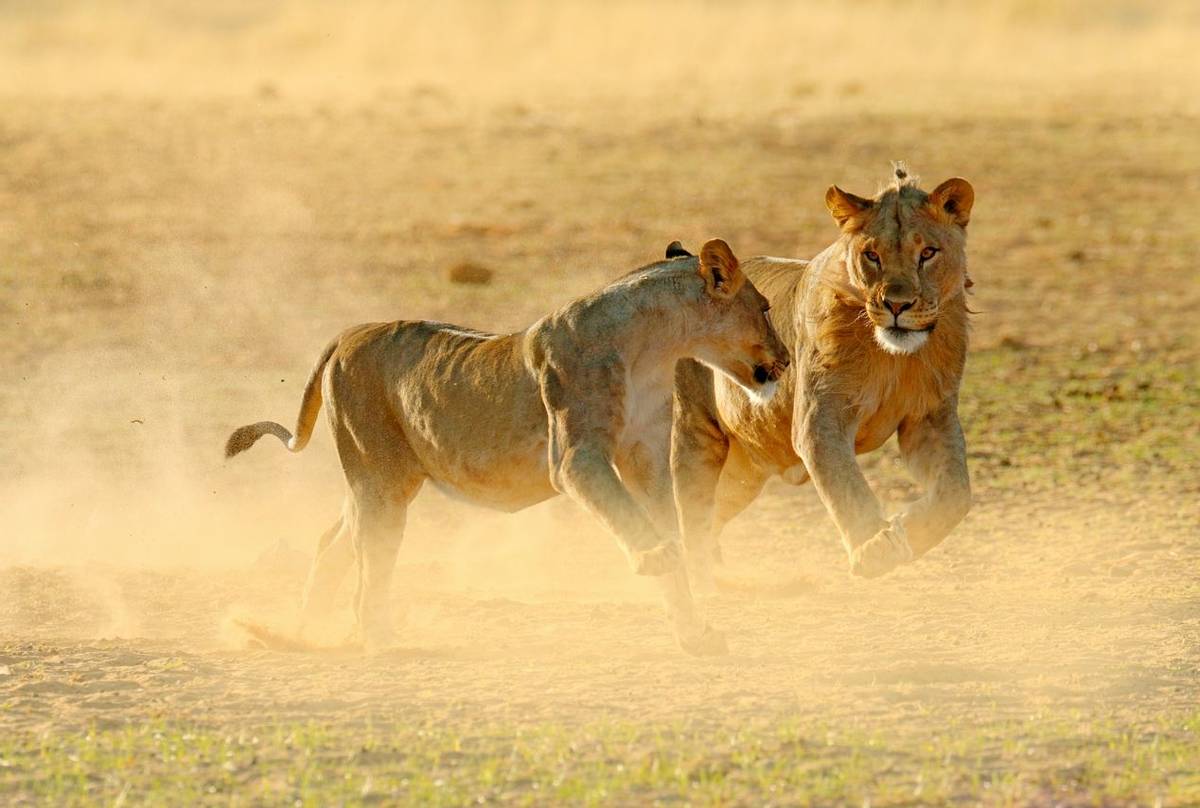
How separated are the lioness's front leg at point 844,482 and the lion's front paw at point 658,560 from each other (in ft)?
2.37

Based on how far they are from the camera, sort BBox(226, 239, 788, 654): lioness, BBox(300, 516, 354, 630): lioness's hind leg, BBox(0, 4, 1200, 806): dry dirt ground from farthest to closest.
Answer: BBox(300, 516, 354, 630): lioness's hind leg < BBox(226, 239, 788, 654): lioness < BBox(0, 4, 1200, 806): dry dirt ground

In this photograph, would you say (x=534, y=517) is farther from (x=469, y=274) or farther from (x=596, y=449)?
(x=469, y=274)

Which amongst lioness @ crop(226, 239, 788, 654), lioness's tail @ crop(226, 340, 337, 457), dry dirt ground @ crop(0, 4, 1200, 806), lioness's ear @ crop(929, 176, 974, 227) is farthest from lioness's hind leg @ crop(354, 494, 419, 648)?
lioness's ear @ crop(929, 176, 974, 227)

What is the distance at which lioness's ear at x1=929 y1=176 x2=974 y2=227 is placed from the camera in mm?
6848

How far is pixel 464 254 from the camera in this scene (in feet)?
50.2

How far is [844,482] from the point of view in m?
6.79

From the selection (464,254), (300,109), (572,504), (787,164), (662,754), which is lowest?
(662,754)

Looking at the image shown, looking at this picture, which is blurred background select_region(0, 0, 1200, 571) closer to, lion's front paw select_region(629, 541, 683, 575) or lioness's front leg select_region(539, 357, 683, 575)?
lioness's front leg select_region(539, 357, 683, 575)

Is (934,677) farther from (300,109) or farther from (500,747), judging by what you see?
(300,109)

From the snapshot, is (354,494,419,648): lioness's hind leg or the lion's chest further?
(354,494,419,648): lioness's hind leg

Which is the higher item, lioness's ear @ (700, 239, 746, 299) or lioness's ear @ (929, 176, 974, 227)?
lioness's ear @ (929, 176, 974, 227)

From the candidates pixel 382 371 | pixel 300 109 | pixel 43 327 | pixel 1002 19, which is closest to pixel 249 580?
pixel 382 371

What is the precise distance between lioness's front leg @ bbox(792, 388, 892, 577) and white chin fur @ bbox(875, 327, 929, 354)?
32 centimetres

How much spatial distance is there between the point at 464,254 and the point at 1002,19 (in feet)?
62.9
